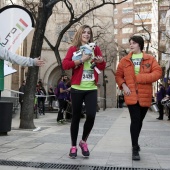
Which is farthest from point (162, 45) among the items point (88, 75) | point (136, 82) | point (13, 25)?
point (88, 75)

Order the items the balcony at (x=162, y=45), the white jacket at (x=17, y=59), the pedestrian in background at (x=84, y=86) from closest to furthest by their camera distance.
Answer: the white jacket at (x=17, y=59)
the pedestrian in background at (x=84, y=86)
the balcony at (x=162, y=45)

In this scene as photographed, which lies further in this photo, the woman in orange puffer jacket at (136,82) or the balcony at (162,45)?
the balcony at (162,45)

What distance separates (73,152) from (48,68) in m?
34.8

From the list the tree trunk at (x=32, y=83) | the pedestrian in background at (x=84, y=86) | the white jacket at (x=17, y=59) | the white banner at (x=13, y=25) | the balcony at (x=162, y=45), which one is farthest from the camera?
the balcony at (x=162, y=45)

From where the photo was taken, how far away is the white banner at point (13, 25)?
8930mm

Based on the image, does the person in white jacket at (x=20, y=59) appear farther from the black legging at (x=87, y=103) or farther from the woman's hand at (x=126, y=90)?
the woman's hand at (x=126, y=90)

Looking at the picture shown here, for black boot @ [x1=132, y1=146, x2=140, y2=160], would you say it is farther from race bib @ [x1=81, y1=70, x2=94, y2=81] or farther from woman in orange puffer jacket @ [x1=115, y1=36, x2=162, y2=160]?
race bib @ [x1=81, y1=70, x2=94, y2=81]

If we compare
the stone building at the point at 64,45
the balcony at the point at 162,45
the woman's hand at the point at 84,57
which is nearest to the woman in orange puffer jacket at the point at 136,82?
the woman's hand at the point at 84,57

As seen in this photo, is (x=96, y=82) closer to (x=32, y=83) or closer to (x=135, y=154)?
(x=135, y=154)

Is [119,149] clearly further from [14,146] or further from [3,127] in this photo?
[3,127]

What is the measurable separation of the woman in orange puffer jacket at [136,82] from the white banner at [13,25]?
417cm

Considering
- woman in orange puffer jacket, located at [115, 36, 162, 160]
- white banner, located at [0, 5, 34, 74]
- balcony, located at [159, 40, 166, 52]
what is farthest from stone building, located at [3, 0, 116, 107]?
woman in orange puffer jacket, located at [115, 36, 162, 160]

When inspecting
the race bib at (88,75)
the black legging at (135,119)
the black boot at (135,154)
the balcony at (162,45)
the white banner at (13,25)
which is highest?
the balcony at (162,45)

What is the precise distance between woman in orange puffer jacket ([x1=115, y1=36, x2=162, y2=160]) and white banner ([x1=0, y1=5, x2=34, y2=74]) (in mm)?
4173
